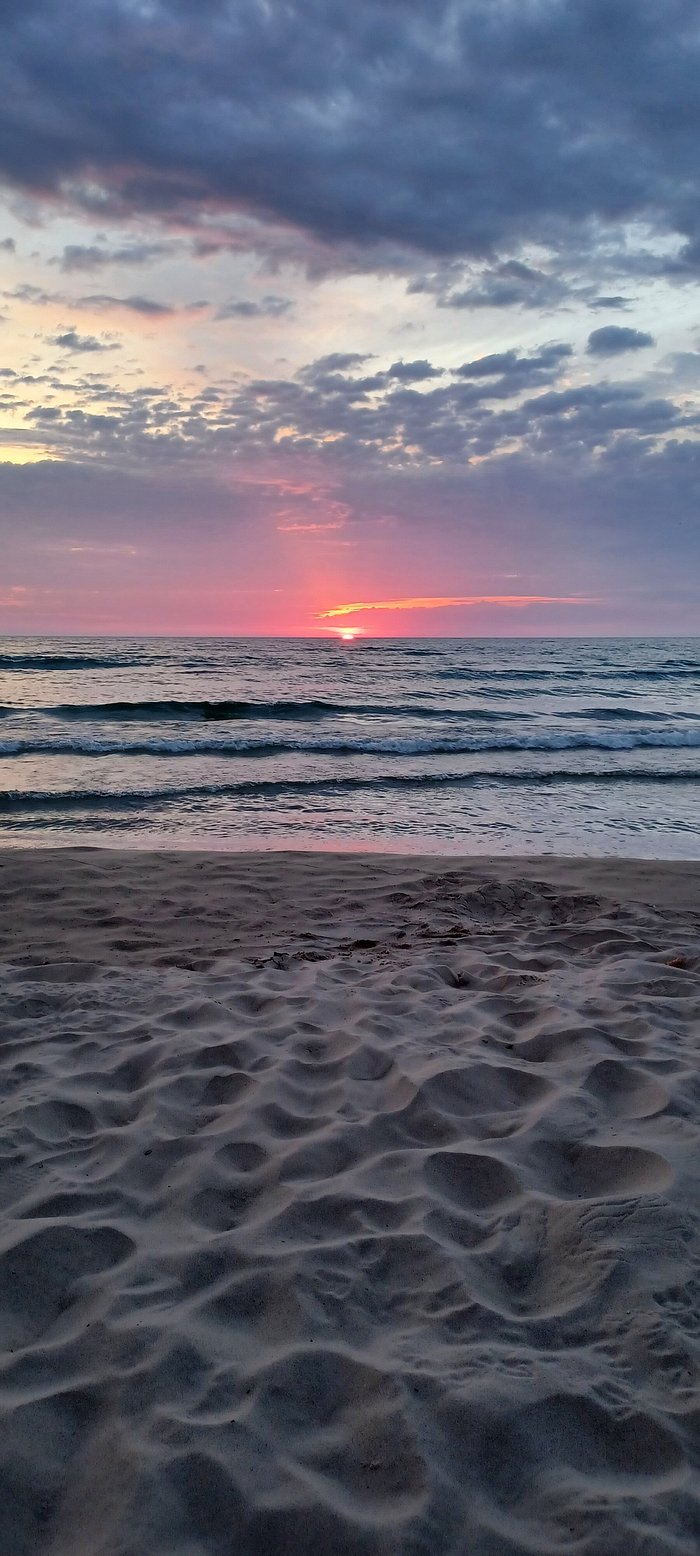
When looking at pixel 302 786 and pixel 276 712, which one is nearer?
pixel 302 786

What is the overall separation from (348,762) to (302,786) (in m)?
2.75

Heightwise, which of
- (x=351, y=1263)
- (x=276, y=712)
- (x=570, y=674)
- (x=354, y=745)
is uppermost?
(x=570, y=674)

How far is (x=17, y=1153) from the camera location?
3123mm

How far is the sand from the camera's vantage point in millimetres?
1845

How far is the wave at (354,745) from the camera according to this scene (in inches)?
667

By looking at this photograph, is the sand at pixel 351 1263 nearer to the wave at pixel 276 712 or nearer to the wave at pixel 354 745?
Answer: the wave at pixel 354 745

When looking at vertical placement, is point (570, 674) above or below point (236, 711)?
above

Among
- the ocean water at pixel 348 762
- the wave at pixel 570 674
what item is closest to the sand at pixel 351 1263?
the ocean water at pixel 348 762

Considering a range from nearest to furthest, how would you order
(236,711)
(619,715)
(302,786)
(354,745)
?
(302,786)
(354,745)
(236,711)
(619,715)

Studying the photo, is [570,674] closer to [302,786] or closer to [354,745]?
[354,745]

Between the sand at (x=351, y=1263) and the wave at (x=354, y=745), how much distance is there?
12.2 meters

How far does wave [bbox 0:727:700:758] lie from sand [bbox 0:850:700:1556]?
12.2 metres

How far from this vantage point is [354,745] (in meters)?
18.0

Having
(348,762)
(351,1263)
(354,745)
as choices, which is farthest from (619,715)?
(351,1263)
